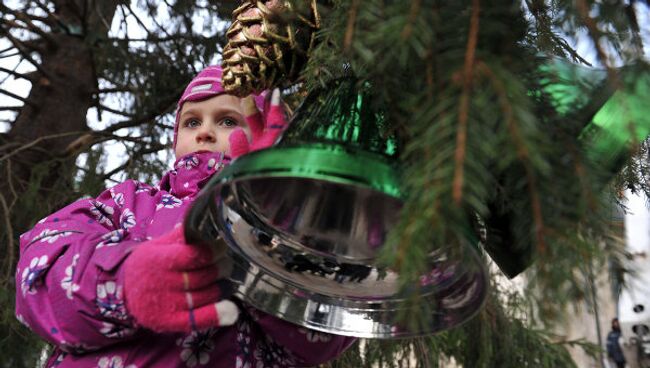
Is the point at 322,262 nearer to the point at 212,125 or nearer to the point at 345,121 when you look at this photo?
the point at 345,121

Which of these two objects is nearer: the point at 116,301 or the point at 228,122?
the point at 116,301

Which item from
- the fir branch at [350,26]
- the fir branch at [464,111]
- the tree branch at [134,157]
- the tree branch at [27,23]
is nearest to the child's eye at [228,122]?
the fir branch at [350,26]

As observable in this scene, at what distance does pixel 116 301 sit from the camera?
3.40ft

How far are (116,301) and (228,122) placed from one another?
0.54 metres

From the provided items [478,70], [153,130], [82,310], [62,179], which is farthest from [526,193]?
[153,130]

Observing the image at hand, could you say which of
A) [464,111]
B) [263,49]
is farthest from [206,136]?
[464,111]

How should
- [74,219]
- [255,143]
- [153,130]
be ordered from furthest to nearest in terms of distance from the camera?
[153,130] → [74,219] → [255,143]

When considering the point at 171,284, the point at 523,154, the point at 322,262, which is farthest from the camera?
the point at 322,262

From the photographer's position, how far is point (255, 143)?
94 cm

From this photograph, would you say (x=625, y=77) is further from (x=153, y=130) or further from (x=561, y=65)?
(x=153, y=130)

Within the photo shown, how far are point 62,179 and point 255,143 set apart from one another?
82.9 inches

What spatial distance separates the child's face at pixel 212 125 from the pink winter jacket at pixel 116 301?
6 centimetres

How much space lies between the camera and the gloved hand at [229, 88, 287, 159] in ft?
3.05

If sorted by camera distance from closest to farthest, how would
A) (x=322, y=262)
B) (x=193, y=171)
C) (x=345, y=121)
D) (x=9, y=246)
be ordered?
(x=345, y=121) < (x=322, y=262) < (x=193, y=171) < (x=9, y=246)
